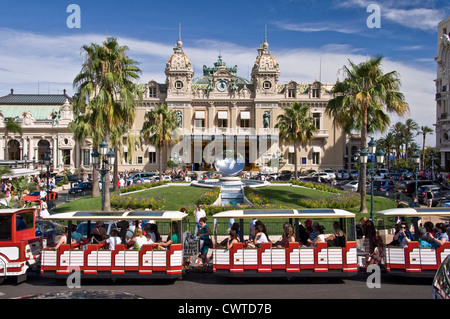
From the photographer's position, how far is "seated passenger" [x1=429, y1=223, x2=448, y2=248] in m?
11.1

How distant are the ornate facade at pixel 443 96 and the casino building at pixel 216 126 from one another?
13569 millimetres

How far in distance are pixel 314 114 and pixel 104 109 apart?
1864 inches

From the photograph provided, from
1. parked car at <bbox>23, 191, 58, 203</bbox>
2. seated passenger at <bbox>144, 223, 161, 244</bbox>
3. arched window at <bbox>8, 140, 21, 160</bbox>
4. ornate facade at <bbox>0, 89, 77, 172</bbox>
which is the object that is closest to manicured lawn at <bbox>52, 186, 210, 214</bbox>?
parked car at <bbox>23, 191, 58, 203</bbox>

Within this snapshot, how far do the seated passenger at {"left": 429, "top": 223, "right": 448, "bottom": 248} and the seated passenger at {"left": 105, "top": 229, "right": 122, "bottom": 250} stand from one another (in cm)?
879

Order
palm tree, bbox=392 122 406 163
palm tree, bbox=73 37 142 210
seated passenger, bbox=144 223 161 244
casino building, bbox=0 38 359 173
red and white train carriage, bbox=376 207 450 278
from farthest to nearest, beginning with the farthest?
1. palm tree, bbox=392 122 406 163
2. casino building, bbox=0 38 359 173
3. palm tree, bbox=73 37 142 210
4. seated passenger, bbox=144 223 161 244
5. red and white train carriage, bbox=376 207 450 278

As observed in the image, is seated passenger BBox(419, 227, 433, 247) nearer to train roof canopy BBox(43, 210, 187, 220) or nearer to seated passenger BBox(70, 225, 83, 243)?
train roof canopy BBox(43, 210, 187, 220)

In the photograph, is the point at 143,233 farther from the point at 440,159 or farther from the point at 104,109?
the point at 440,159

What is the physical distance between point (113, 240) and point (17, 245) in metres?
2.61

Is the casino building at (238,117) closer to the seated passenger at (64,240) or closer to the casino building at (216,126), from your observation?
the casino building at (216,126)

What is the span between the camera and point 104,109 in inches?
826

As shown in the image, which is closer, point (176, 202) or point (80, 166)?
point (176, 202)

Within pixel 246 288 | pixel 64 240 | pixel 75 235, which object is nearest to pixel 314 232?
pixel 246 288

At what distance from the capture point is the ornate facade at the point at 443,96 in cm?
5312
